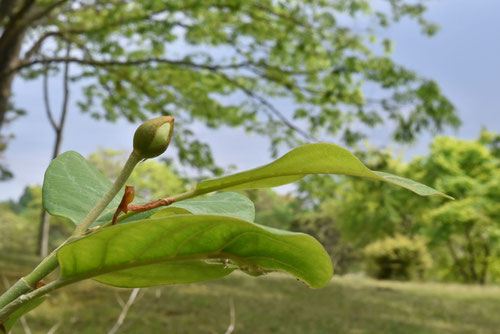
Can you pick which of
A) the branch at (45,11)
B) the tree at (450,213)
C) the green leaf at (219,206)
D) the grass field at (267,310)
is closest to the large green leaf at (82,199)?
the green leaf at (219,206)

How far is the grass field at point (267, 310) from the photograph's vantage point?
5.44 metres

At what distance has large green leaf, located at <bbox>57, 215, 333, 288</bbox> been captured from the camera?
292 mm

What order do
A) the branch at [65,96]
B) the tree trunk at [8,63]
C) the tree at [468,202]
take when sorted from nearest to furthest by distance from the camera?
the tree trunk at [8,63] → the branch at [65,96] → the tree at [468,202]

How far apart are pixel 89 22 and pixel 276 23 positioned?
4.48 m

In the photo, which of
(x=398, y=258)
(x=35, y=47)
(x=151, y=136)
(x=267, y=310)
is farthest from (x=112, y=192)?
(x=398, y=258)

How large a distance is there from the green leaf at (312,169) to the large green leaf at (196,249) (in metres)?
0.06

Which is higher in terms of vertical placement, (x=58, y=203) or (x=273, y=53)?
(x=273, y=53)

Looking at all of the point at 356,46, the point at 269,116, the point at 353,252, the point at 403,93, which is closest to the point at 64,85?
the point at 269,116

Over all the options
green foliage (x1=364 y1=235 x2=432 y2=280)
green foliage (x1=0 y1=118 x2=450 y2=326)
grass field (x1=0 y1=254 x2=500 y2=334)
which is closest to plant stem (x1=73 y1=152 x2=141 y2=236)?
green foliage (x1=0 y1=118 x2=450 y2=326)

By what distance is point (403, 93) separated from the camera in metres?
6.07

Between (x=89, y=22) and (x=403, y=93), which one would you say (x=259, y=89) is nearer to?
(x=403, y=93)

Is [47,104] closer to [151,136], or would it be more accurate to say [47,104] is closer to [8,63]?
[8,63]

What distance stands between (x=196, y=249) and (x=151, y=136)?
→ 0.09 metres

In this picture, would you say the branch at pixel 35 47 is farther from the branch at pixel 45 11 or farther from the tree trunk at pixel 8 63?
the branch at pixel 45 11
